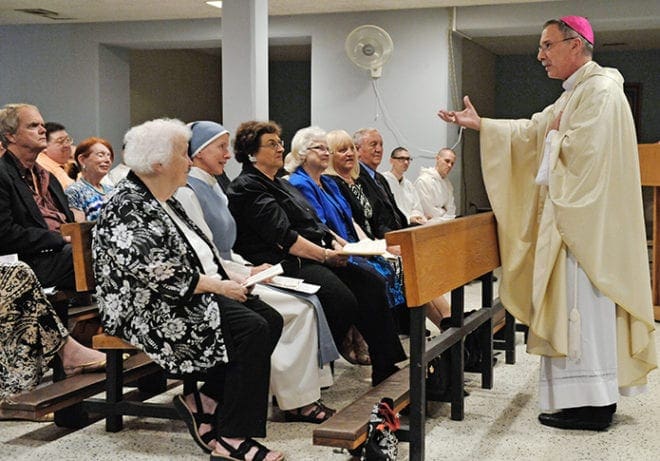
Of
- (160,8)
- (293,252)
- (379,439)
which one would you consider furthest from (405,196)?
(379,439)

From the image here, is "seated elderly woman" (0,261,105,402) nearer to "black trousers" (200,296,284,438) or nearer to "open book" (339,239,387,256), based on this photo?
"black trousers" (200,296,284,438)

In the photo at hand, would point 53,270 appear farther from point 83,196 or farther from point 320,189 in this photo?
point 320,189

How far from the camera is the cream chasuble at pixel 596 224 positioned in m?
3.30

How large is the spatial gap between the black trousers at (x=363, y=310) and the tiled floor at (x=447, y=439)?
0.96 ft

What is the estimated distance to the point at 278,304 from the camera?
3512mm

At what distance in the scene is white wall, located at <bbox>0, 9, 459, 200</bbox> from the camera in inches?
334

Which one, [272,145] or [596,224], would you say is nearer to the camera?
[596,224]

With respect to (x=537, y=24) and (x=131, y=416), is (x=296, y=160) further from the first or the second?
(x=537, y=24)

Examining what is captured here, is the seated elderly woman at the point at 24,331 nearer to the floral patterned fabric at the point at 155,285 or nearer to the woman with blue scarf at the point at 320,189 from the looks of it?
the floral patterned fabric at the point at 155,285

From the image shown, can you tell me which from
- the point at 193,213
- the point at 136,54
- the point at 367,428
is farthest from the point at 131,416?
the point at 136,54

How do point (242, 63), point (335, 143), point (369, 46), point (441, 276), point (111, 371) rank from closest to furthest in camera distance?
point (441, 276), point (111, 371), point (335, 143), point (242, 63), point (369, 46)

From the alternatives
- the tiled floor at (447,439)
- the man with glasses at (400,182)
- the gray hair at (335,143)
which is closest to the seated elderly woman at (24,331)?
the tiled floor at (447,439)

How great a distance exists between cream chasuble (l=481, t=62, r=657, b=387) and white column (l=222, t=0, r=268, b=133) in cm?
341

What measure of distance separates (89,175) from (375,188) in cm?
167
